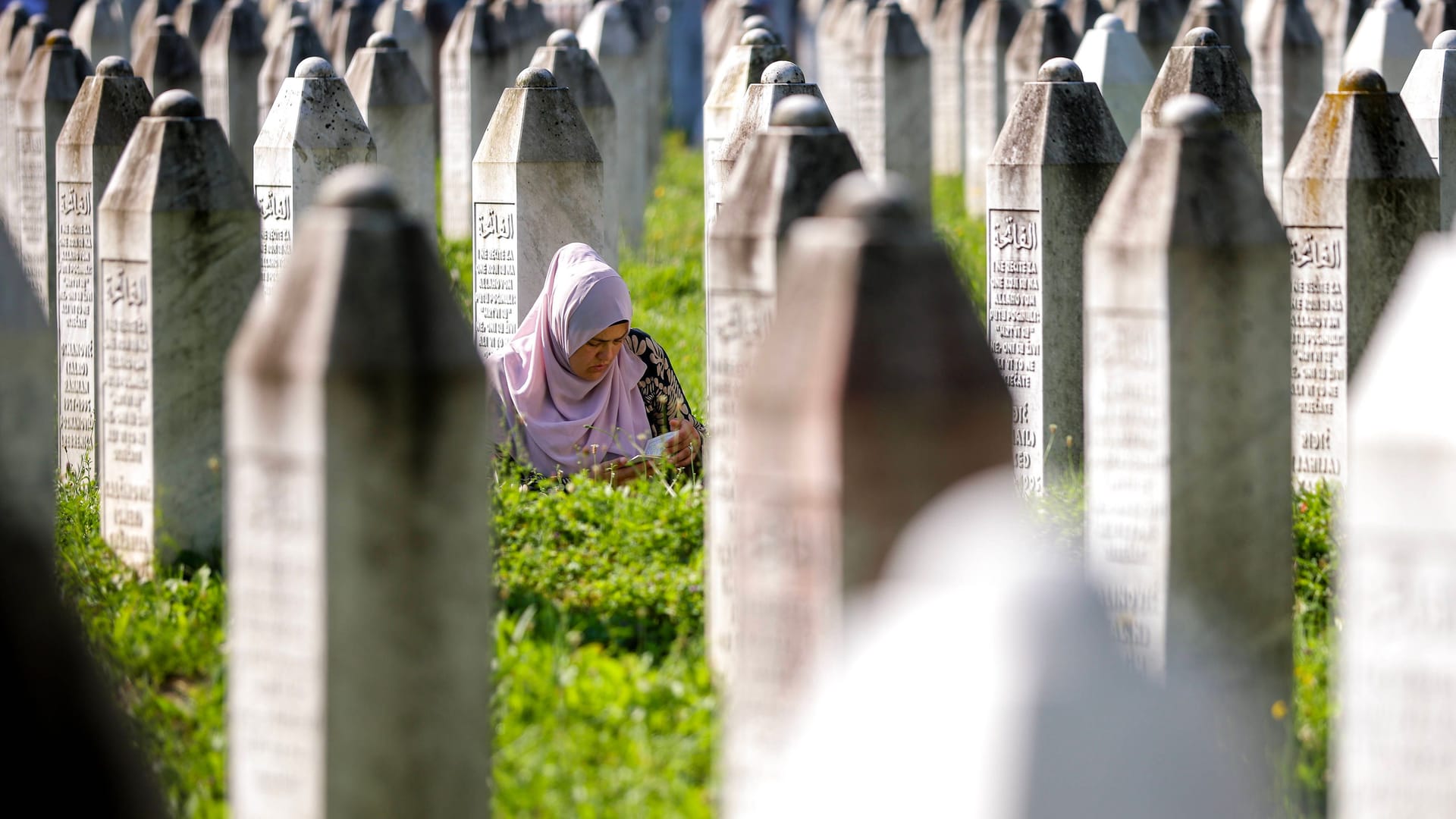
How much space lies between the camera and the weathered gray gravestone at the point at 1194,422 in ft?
18.4

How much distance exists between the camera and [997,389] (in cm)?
459

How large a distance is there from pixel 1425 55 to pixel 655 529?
564 centimetres

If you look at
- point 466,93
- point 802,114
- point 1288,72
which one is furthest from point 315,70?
point 1288,72

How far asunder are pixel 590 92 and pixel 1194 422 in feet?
29.8

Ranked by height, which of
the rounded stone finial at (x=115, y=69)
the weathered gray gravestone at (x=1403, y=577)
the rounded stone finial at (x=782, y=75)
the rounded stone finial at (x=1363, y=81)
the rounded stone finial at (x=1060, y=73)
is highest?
the rounded stone finial at (x=115, y=69)

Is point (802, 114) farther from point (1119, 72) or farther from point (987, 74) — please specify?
point (987, 74)

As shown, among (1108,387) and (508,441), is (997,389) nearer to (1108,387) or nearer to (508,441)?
(1108,387)

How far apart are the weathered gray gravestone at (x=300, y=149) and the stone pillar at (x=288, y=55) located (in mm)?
5617

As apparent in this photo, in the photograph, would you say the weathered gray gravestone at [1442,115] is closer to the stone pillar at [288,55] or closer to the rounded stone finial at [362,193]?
the rounded stone finial at [362,193]

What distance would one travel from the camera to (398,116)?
14.5 m

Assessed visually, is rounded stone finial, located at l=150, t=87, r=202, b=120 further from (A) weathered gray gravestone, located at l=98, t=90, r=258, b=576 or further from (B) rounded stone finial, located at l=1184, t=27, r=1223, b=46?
(B) rounded stone finial, located at l=1184, t=27, r=1223, b=46

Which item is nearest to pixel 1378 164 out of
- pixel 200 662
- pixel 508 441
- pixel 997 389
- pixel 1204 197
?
pixel 1204 197

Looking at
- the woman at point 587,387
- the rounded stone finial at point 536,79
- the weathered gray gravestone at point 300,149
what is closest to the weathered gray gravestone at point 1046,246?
the woman at point 587,387

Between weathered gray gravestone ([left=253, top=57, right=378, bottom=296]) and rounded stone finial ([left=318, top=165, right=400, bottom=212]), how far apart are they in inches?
197
